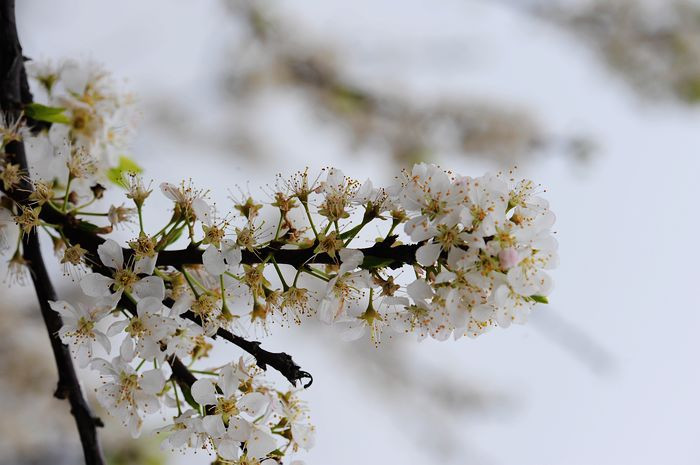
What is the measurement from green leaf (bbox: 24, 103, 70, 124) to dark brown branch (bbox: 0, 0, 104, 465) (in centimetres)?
7

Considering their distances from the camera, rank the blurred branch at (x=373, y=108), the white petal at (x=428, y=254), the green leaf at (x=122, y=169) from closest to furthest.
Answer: the white petal at (x=428, y=254) → the green leaf at (x=122, y=169) → the blurred branch at (x=373, y=108)

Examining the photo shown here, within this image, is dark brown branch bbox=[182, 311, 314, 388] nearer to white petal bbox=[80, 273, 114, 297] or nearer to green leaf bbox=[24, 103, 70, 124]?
white petal bbox=[80, 273, 114, 297]

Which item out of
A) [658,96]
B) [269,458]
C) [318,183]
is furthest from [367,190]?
[658,96]

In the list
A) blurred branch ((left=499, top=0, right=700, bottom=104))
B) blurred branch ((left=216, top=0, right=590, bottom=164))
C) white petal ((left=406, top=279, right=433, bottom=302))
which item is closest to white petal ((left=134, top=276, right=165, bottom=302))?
white petal ((left=406, top=279, right=433, bottom=302))

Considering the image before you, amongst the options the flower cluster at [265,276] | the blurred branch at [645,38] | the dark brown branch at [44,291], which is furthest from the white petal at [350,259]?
the blurred branch at [645,38]

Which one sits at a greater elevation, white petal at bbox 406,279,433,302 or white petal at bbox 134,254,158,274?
white petal at bbox 406,279,433,302

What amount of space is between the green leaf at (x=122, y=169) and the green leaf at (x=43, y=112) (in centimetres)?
12

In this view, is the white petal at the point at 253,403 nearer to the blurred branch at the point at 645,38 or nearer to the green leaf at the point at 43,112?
the green leaf at the point at 43,112

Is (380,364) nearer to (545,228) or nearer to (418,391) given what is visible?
(418,391)

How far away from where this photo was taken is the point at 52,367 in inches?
115

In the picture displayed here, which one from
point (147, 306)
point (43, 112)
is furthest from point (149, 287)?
point (43, 112)

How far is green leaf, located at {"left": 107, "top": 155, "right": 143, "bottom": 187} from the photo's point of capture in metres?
1.14

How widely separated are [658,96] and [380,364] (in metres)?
2.35

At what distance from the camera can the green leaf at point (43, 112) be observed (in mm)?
1020
